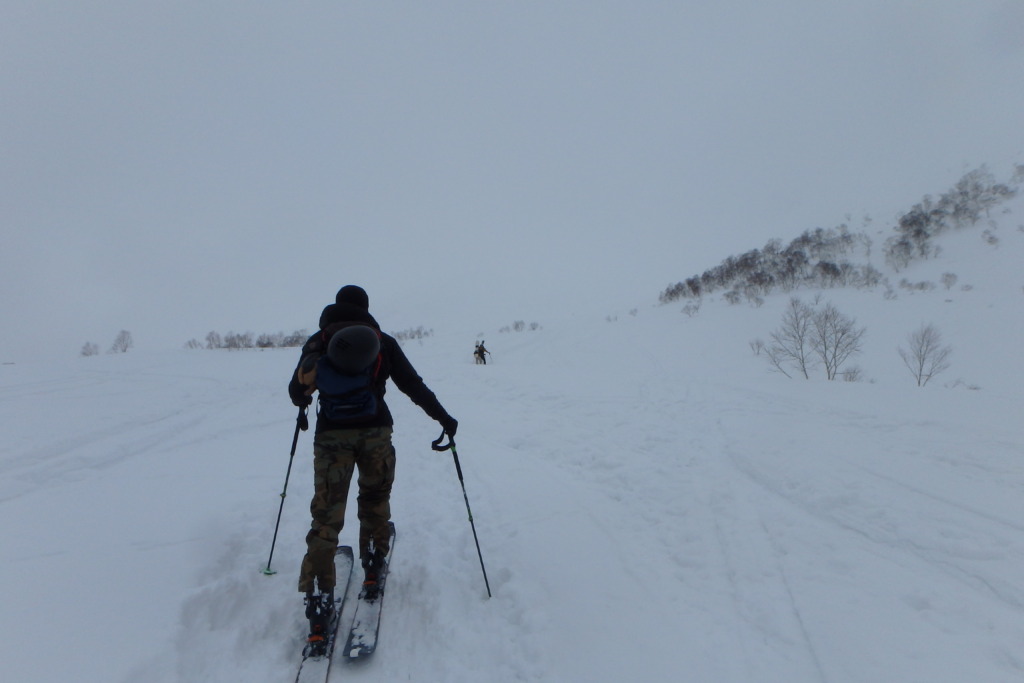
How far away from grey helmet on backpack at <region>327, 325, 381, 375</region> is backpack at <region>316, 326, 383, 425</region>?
2.7 inches

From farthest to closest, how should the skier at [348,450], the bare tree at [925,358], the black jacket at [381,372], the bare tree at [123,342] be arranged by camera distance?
the bare tree at [123,342], the bare tree at [925,358], the black jacket at [381,372], the skier at [348,450]

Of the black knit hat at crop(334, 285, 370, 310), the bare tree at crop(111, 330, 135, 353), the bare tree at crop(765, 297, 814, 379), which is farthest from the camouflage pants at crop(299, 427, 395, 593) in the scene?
the bare tree at crop(111, 330, 135, 353)

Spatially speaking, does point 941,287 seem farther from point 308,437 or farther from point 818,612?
point 308,437

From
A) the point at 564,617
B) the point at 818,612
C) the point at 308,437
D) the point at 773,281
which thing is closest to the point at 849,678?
the point at 818,612

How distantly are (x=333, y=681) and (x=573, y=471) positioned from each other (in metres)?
4.04

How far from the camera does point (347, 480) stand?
3.21m

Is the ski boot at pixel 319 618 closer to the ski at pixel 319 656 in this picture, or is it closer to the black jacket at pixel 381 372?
the ski at pixel 319 656

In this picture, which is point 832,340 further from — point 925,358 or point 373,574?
point 373,574

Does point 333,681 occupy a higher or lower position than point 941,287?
lower

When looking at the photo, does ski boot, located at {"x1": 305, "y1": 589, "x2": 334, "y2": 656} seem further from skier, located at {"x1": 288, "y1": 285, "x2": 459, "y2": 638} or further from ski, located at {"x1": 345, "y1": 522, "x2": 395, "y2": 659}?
ski, located at {"x1": 345, "y1": 522, "x2": 395, "y2": 659}

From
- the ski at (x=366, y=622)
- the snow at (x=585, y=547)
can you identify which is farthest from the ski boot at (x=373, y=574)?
the snow at (x=585, y=547)

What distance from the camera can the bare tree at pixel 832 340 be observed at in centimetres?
1869

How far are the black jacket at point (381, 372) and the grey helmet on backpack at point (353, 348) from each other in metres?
0.23

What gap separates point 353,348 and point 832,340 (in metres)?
22.6
